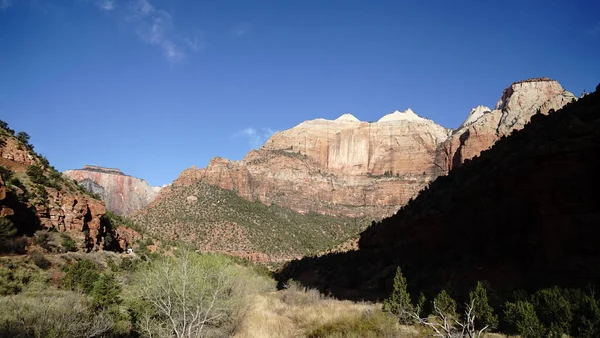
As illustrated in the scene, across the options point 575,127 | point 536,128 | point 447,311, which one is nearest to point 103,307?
point 447,311

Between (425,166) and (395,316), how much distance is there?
99969 mm

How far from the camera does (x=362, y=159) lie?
12144 centimetres

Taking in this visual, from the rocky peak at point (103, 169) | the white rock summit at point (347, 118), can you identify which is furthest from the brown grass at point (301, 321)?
the rocky peak at point (103, 169)

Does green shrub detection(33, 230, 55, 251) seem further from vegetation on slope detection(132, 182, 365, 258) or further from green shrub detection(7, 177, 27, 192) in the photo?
vegetation on slope detection(132, 182, 365, 258)

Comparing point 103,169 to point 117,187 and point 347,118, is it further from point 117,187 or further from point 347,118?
point 347,118

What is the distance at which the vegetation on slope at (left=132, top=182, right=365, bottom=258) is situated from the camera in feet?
201

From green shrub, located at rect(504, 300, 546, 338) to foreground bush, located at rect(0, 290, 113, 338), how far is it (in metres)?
11.6

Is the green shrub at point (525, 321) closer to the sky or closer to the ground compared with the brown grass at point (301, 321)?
closer to the sky

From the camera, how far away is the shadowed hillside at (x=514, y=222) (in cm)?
1459

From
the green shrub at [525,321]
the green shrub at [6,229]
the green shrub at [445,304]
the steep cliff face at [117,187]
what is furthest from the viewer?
the steep cliff face at [117,187]

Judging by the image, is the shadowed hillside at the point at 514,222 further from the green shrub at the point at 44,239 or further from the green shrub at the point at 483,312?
the green shrub at the point at 44,239

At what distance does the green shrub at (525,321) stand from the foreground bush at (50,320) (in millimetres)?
11648

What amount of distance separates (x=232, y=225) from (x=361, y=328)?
56.5 metres

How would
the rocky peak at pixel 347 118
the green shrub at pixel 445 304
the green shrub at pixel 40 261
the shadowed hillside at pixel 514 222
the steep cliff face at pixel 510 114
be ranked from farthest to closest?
1. the rocky peak at pixel 347 118
2. the steep cliff face at pixel 510 114
3. the green shrub at pixel 40 261
4. the shadowed hillside at pixel 514 222
5. the green shrub at pixel 445 304
